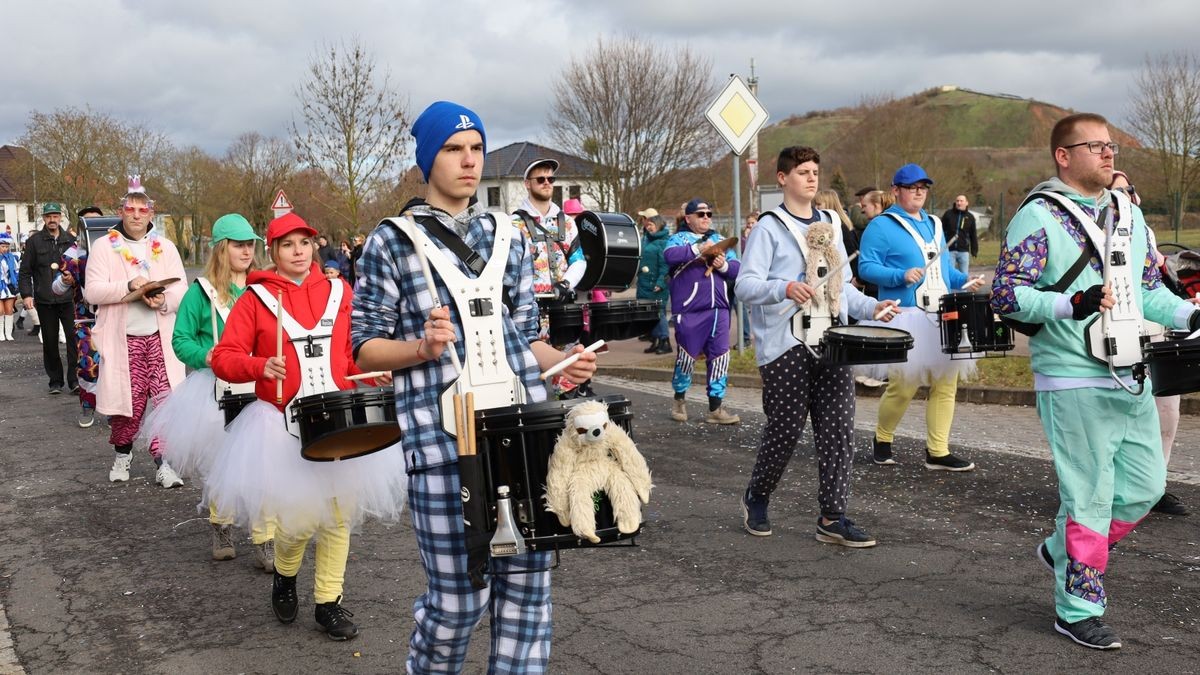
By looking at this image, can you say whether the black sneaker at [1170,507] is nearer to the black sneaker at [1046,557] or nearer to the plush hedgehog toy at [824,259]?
the black sneaker at [1046,557]

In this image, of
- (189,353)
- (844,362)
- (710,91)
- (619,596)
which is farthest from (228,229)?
(710,91)

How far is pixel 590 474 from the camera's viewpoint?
2.94 metres

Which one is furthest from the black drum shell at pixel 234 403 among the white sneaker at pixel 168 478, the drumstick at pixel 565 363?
the white sneaker at pixel 168 478

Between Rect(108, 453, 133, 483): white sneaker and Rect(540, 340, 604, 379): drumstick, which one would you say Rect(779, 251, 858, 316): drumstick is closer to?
Rect(540, 340, 604, 379): drumstick

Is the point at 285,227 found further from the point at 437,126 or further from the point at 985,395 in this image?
the point at 985,395

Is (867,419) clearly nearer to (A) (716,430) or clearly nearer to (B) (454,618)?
(A) (716,430)

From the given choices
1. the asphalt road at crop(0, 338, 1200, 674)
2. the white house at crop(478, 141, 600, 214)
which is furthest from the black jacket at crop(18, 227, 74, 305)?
the asphalt road at crop(0, 338, 1200, 674)

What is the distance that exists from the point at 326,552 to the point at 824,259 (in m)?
2.99

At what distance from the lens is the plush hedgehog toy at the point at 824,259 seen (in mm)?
6207

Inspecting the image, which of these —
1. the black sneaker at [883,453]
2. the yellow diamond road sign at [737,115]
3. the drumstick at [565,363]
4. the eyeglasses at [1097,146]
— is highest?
the yellow diamond road sign at [737,115]

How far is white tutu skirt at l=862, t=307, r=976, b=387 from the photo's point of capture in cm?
802

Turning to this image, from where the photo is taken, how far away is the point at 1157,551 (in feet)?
19.3

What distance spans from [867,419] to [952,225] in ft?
36.7

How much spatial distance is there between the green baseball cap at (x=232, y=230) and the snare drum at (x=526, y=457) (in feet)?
12.0
